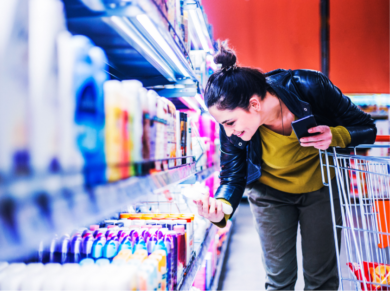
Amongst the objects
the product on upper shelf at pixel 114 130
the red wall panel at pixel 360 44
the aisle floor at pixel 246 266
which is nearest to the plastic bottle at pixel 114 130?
the product on upper shelf at pixel 114 130

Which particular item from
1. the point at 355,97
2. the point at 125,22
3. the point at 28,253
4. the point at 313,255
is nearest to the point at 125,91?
the point at 125,22

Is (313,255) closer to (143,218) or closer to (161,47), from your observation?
(143,218)

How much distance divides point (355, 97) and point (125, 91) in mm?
5549

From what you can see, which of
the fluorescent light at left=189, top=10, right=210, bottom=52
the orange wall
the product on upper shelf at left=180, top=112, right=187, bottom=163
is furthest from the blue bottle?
the orange wall

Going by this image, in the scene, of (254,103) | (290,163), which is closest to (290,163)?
(290,163)

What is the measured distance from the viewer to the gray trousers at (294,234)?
1.50 meters

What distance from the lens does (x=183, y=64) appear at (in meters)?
1.31

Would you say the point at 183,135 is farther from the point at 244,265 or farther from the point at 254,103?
the point at 244,265

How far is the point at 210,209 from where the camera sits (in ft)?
4.12

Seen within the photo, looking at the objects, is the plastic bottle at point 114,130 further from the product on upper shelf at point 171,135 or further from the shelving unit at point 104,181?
the product on upper shelf at point 171,135

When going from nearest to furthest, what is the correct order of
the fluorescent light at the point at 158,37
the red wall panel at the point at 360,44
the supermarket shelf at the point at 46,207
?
the supermarket shelf at the point at 46,207
the fluorescent light at the point at 158,37
the red wall panel at the point at 360,44

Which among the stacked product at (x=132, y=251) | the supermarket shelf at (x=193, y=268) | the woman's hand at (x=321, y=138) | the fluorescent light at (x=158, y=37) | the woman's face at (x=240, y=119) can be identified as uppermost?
the fluorescent light at (x=158, y=37)

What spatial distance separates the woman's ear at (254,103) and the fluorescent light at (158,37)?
36 cm

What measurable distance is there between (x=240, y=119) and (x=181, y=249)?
61 centimetres
